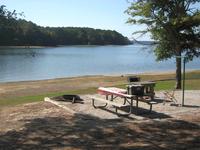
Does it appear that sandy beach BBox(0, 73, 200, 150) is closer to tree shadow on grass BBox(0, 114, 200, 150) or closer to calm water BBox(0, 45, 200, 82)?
tree shadow on grass BBox(0, 114, 200, 150)

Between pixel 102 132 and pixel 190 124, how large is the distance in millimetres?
2355

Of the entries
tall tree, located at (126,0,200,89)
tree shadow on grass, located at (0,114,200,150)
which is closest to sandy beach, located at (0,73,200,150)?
tree shadow on grass, located at (0,114,200,150)

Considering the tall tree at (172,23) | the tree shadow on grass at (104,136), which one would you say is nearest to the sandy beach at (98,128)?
the tree shadow on grass at (104,136)

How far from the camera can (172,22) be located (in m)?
20.2

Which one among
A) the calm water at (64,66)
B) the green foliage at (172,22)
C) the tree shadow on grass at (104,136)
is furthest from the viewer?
the calm water at (64,66)

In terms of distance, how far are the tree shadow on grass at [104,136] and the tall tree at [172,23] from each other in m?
10.5

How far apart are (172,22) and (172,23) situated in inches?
2.2

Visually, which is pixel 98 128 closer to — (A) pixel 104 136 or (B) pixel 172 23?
(A) pixel 104 136

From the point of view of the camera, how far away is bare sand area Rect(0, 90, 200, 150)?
809 centimetres

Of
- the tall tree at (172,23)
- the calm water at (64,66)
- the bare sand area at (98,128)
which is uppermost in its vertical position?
the tall tree at (172,23)

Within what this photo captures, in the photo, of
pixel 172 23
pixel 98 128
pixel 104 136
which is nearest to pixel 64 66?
pixel 172 23

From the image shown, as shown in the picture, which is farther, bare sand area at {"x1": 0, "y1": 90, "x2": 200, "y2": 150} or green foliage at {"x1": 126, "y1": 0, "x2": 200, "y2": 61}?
Answer: green foliage at {"x1": 126, "y1": 0, "x2": 200, "y2": 61}

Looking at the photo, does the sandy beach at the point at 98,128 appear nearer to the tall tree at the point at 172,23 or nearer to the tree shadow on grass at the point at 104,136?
the tree shadow on grass at the point at 104,136

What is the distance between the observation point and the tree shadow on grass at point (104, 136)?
798 cm
